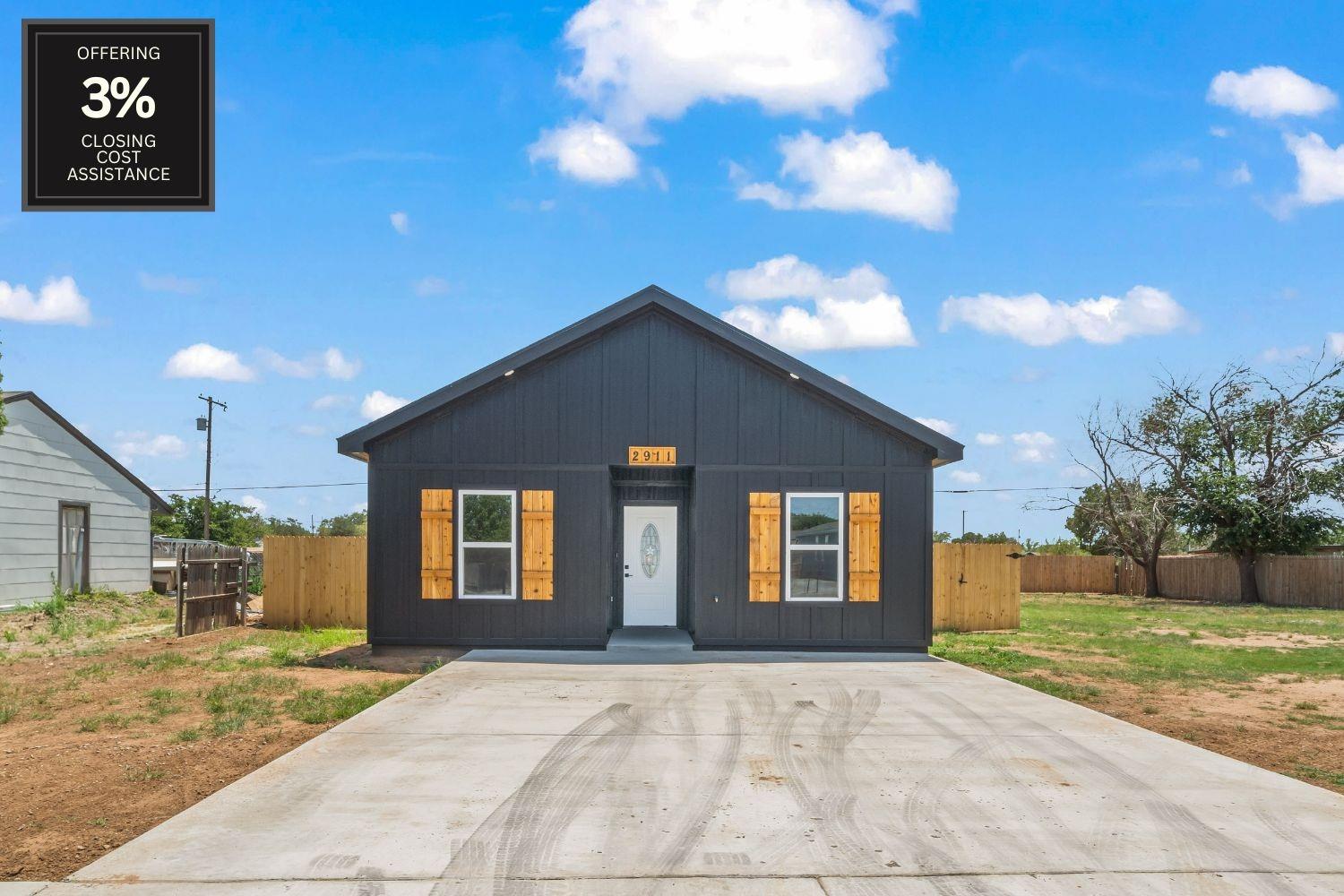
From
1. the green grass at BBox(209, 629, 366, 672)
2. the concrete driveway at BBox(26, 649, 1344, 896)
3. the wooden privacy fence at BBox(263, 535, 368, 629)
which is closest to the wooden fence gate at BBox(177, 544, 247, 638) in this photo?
the wooden privacy fence at BBox(263, 535, 368, 629)

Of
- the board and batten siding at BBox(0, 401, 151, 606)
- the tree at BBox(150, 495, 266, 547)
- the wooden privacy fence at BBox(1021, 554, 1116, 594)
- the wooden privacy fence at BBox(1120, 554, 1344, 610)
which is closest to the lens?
the board and batten siding at BBox(0, 401, 151, 606)

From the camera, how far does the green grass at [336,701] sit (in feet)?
35.8

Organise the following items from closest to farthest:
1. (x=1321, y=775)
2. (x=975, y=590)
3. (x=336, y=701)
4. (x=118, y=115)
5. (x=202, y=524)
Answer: (x=1321, y=775)
(x=118, y=115)
(x=336, y=701)
(x=975, y=590)
(x=202, y=524)

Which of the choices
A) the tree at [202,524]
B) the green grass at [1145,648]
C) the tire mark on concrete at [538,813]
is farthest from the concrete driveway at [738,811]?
the tree at [202,524]

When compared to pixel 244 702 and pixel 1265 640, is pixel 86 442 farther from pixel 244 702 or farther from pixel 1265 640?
pixel 1265 640

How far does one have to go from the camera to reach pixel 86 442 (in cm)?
2608

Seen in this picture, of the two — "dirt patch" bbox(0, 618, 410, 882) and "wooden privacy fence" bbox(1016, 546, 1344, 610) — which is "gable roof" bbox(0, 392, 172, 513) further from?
"wooden privacy fence" bbox(1016, 546, 1344, 610)

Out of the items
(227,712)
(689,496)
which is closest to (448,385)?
(689,496)

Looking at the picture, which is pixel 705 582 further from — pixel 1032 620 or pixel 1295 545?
pixel 1295 545

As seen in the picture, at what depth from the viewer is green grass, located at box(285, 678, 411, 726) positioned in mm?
10906

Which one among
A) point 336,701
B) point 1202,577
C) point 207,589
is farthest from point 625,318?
point 1202,577

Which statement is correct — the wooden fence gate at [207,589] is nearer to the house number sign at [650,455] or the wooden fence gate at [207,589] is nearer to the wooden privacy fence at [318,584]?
the wooden privacy fence at [318,584]

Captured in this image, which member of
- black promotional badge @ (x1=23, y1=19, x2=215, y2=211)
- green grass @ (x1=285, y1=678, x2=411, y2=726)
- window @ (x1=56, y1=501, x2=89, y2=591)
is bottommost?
green grass @ (x1=285, y1=678, x2=411, y2=726)

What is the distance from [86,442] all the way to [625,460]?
16925mm
